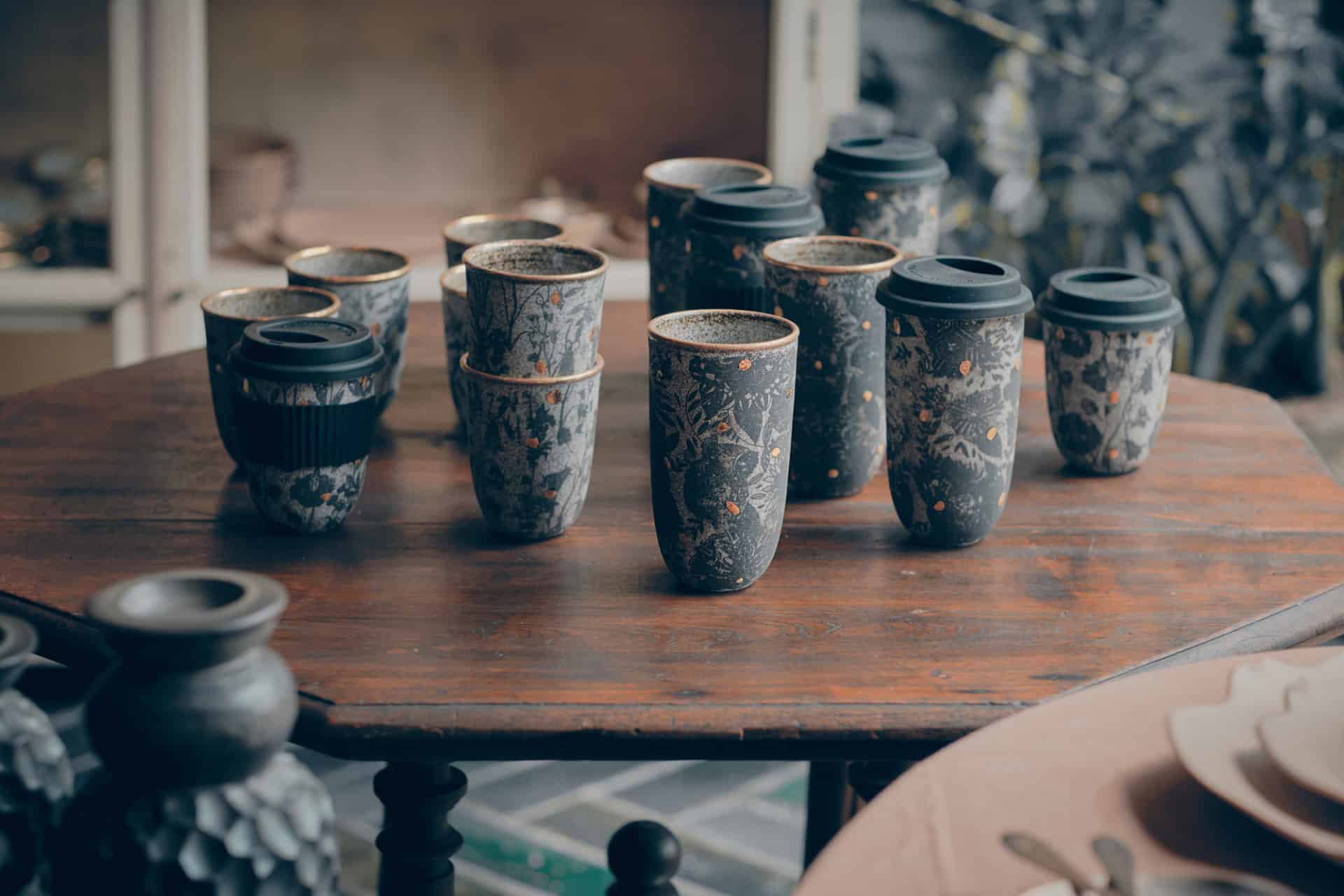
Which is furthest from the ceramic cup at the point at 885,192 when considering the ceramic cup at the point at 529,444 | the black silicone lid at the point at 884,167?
the ceramic cup at the point at 529,444

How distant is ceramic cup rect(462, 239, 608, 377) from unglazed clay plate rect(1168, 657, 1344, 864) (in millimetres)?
515

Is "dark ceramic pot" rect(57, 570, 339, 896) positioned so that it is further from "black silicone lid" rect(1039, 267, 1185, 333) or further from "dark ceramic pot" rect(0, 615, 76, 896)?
"black silicone lid" rect(1039, 267, 1185, 333)

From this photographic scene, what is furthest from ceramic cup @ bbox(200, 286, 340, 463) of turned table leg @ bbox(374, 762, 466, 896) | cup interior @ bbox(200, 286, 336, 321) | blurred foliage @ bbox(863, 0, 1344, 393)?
blurred foliage @ bbox(863, 0, 1344, 393)

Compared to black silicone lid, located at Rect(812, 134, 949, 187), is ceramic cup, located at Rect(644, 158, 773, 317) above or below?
below

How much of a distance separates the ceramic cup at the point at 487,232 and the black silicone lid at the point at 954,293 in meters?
0.41

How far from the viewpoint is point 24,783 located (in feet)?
2.33

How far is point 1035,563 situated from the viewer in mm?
1112

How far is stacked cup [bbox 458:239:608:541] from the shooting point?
107 centimetres

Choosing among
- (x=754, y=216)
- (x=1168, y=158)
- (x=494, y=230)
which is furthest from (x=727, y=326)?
(x=1168, y=158)

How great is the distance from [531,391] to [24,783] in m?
0.47

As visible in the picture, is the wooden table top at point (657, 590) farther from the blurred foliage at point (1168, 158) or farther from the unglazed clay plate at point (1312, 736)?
the blurred foliage at point (1168, 158)

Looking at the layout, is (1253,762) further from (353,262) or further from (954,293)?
(353,262)

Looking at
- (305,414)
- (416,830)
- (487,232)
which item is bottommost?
(416,830)

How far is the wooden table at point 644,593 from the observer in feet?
2.92
